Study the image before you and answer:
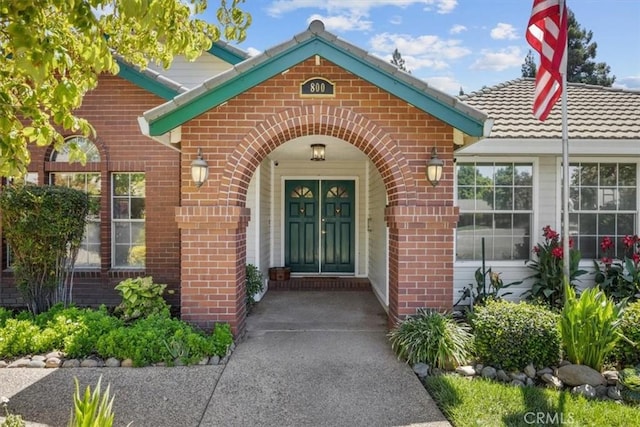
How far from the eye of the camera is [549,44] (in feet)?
17.6

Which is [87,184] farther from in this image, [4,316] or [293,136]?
[293,136]

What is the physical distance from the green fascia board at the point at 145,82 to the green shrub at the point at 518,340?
6.09m

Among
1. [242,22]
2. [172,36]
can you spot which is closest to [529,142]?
[242,22]

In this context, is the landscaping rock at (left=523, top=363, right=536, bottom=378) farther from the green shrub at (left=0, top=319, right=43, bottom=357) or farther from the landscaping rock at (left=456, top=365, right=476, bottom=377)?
the green shrub at (left=0, top=319, right=43, bottom=357)

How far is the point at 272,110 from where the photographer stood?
17.8 ft

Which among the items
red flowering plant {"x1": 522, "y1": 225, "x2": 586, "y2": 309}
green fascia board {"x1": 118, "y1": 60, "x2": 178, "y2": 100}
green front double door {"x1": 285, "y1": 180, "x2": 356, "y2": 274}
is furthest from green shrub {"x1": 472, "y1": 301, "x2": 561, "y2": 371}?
green fascia board {"x1": 118, "y1": 60, "x2": 178, "y2": 100}

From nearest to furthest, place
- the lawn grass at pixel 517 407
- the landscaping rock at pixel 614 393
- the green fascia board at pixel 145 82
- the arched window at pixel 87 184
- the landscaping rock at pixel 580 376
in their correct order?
1. the lawn grass at pixel 517 407
2. the landscaping rock at pixel 614 393
3. the landscaping rock at pixel 580 376
4. the green fascia board at pixel 145 82
5. the arched window at pixel 87 184

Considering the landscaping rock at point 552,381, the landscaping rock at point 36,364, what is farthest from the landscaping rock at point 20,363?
the landscaping rock at point 552,381

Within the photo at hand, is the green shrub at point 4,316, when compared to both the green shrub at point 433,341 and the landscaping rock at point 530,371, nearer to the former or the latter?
the green shrub at point 433,341

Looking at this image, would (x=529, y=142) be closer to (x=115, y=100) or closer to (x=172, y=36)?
(x=172, y=36)

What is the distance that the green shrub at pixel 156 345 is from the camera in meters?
4.82

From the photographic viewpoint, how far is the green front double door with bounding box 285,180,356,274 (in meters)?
10.1

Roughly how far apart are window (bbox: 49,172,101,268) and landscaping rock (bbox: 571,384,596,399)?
303 inches

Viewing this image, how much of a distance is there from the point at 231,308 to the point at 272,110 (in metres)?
2.75
